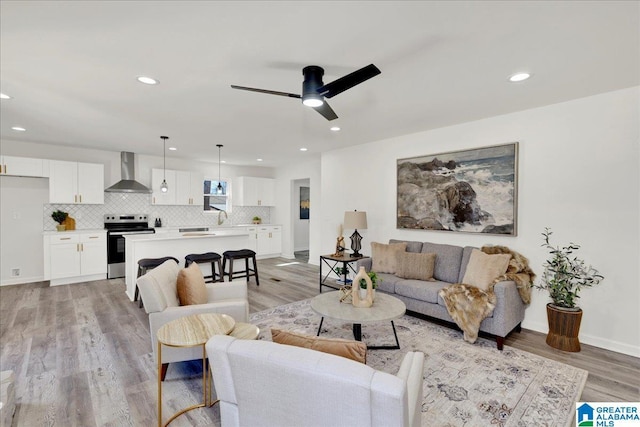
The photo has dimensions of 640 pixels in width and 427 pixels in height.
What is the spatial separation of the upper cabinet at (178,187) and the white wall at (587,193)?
19.2 ft

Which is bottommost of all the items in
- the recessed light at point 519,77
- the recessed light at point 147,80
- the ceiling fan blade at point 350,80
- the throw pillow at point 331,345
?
the throw pillow at point 331,345

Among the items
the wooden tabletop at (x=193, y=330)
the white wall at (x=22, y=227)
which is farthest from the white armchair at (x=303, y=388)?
the white wall at (x=22, y=227)

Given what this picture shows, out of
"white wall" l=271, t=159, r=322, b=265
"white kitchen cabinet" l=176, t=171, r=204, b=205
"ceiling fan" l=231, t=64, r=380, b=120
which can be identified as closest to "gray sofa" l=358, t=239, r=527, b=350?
"ceiling fan" l=231, t=64, r=380, b=120

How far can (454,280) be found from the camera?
12.3 feet

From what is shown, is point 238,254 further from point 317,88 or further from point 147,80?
point 317,88

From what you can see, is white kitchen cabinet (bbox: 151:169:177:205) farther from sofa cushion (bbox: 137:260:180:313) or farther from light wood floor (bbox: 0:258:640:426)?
sofa cushion (bbox: 137:260:180:313)

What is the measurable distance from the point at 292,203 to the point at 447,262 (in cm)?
501

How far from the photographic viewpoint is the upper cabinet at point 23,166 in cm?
490

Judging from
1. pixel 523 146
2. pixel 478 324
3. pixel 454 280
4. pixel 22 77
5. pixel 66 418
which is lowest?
pixel 66 418

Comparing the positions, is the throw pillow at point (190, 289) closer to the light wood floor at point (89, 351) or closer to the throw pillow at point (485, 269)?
the light wood floor at point (89, 351)

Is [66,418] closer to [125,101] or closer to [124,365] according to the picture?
[124,365]

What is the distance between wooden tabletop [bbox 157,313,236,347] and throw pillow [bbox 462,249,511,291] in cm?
263

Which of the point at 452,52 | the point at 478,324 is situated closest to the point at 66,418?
the point at 478,324

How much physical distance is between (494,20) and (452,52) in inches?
15.2
